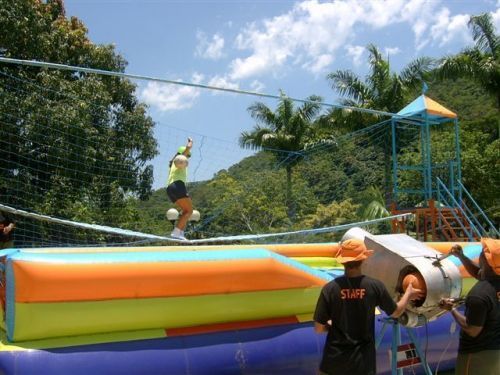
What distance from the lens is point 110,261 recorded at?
3379mm

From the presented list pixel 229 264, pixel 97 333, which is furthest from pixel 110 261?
pixel 229 264

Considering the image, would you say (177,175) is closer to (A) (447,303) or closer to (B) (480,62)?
(A) (447,303)

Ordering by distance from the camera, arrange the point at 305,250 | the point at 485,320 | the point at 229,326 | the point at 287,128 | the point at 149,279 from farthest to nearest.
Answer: the point at 287,128, the point at 305,250, the point at 229,326, the point at 149,279, the point at 485,320

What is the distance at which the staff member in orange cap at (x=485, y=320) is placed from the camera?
9.53ft

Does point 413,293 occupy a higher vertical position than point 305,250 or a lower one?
lower

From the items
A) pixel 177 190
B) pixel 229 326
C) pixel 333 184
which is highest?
pixel 333 184

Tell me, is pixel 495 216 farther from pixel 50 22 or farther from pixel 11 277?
pixel 11 277

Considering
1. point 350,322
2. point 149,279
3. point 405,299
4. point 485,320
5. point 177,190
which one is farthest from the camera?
point 177,190

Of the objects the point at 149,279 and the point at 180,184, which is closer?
the point at 149,279

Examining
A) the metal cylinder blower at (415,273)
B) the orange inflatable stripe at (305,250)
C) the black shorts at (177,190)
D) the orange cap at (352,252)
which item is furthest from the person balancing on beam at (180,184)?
the orange cap at (352,252)

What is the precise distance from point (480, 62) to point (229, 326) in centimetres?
1853

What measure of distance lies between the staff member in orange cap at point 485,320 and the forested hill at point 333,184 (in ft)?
36.3

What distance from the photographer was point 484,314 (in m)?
2.88

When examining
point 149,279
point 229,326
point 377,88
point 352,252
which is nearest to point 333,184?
point 377,88
